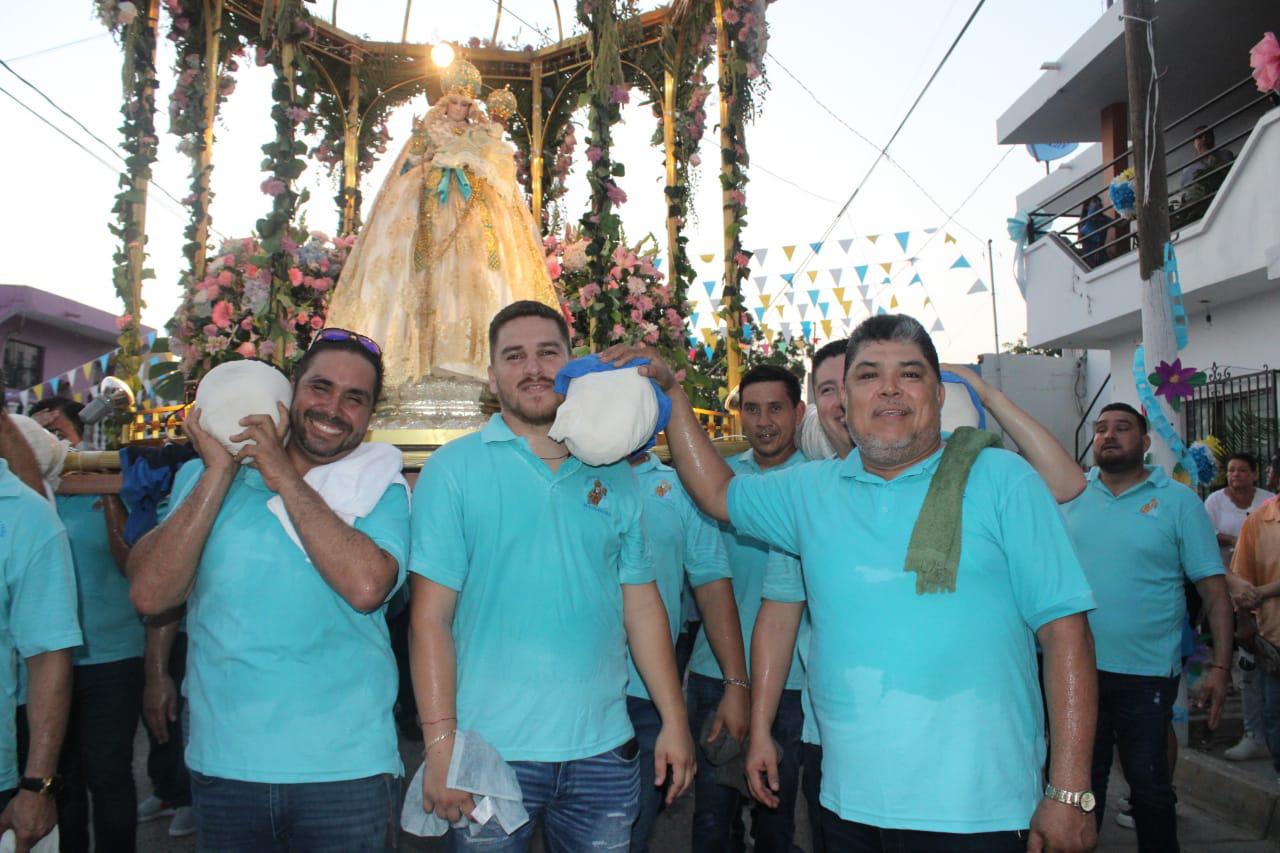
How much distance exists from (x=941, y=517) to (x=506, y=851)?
139 cm

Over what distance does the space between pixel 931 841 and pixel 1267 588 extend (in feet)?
14.5

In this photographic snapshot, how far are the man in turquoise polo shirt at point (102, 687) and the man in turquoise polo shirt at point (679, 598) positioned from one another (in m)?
2.03

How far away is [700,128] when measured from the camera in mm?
9227

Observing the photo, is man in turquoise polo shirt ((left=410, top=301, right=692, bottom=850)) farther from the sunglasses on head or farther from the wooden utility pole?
the wooden utility pole

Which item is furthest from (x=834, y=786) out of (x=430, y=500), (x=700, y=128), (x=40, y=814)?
(x=700, y=128)

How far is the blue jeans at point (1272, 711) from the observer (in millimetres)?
5438

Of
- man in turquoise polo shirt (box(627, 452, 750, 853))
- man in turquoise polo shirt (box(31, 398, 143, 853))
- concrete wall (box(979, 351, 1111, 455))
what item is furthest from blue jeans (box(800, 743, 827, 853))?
concrete wall (box(979, 351, 1111, 455))

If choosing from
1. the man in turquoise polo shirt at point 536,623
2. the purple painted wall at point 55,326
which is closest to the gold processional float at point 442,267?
the man in turquoise polo shirt at point 536,623

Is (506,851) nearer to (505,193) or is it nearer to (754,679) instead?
(754,679)

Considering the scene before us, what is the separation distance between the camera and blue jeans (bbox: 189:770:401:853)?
238 cm

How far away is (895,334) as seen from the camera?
265 cm

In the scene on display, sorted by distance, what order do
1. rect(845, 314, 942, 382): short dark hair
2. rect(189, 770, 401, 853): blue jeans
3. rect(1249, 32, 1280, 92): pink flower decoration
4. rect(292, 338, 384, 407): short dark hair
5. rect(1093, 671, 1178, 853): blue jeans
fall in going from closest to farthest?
rect(189, 770, 401, 853): blue jeans → rect(845, 314, 942, 382): short dark hair → rect(292, 338, 384, 407): short dark hair → rect(1093, 671, 1178, 853): blue jeans → rect(1249, 32, 1280, 92): pink flower decoration

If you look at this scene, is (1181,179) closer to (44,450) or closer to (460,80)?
(460,80)

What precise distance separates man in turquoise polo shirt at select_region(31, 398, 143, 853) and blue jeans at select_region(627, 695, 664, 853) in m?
2.02
